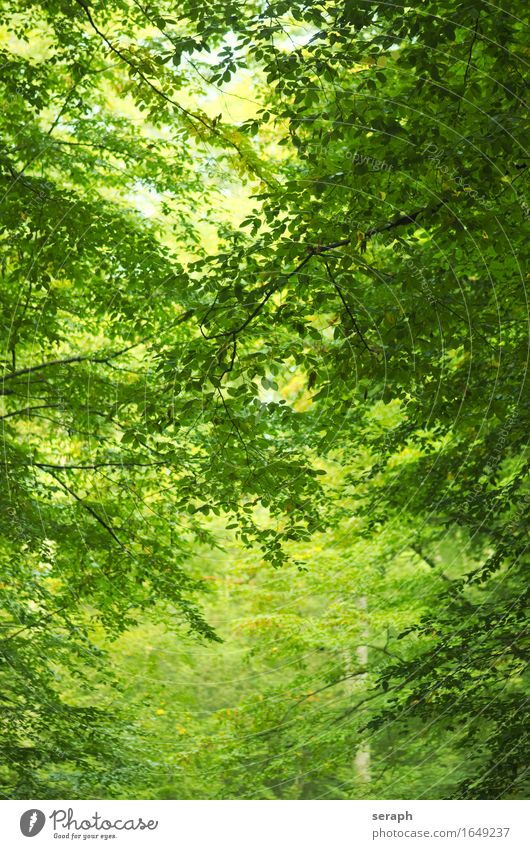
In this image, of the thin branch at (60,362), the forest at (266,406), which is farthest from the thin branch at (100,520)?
the thin branch at (60,362)

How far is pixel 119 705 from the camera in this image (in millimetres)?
6031

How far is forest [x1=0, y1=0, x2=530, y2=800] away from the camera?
4.64m

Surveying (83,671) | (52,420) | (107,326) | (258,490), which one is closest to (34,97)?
(107,326)

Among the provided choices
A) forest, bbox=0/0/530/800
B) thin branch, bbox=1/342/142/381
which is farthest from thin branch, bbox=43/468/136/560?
thin branch, bbox=1/342/142/381

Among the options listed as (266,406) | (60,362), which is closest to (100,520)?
(60,362)

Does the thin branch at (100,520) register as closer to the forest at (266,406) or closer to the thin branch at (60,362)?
the forest at (266,406)

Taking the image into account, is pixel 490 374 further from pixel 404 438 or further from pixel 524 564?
pixel 524 564
